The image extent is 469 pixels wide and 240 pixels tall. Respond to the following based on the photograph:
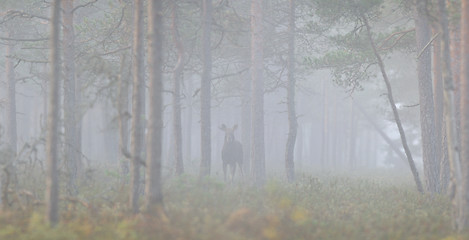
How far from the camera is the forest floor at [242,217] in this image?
7.39 m

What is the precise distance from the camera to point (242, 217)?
8070 millimetres

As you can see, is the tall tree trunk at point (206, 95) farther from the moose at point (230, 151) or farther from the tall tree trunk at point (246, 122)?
the tall tree trunk at point (246, 122)

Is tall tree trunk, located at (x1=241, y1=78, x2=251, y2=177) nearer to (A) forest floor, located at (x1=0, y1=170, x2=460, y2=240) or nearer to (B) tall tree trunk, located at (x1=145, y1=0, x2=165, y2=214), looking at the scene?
(A) forest floor, located at (x1=0, y1=170, x2=460, y2=240)

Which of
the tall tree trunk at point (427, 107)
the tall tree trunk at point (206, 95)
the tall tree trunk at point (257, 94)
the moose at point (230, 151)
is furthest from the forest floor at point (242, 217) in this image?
the moose at point (230, 151)

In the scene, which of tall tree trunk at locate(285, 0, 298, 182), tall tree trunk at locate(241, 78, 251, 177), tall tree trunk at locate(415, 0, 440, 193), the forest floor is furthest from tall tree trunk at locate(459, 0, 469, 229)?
tall tree trunk at locate(241, 78, 251, 177)

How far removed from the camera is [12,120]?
20922mm

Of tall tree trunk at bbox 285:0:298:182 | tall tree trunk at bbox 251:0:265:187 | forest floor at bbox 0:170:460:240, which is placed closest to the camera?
forest floor at bbox 0:170:460:240

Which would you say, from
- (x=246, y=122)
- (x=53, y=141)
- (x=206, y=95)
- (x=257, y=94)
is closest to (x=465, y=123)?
(x=206, y=95)

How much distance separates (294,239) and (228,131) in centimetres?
1106

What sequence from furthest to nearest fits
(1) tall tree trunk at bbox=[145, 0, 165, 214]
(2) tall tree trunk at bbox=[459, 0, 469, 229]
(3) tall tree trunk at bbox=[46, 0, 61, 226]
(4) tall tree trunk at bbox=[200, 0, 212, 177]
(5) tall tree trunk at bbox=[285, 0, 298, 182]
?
(5) tall tree trunk at bbox=[285, 0, 298, 182]
(4) tall tree trunk at bbox=[200, 0, 212, 177]
(1) tall tree trunk at bbox=[145, 0, 165, 214]
(2) tall tree trunk at bbox=[459, 0, 469, 229]
(3) tall tree trunk at bbox=[46, 0, 61, 226]

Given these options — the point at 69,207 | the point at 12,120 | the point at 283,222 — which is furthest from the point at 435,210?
the point at 12,120

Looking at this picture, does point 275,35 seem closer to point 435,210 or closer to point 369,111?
point 435,210

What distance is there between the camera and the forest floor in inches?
291

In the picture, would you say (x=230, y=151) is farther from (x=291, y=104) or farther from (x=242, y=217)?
(x=242, y=217)
